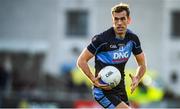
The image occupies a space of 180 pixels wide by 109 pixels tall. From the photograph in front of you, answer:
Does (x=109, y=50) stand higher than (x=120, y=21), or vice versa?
(x=120, y=21)

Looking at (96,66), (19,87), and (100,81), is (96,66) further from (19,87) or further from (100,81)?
(19,87)

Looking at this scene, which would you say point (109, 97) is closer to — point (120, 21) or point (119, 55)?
point (119, 55)

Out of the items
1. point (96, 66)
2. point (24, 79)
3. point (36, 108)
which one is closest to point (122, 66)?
point (96, 66)

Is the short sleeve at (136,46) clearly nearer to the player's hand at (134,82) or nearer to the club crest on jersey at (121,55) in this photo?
the club crest on jersey at (121,55)

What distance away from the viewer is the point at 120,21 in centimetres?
1146

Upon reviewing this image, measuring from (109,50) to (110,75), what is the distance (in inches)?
14.1

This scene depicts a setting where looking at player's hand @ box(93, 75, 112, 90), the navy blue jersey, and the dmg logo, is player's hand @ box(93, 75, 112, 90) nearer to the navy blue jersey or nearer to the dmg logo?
the navy blue jersey

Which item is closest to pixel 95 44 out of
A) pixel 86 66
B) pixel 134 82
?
pixel 86 66

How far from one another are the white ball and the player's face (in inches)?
19.7

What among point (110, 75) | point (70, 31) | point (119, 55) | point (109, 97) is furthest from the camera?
point (70, 31)

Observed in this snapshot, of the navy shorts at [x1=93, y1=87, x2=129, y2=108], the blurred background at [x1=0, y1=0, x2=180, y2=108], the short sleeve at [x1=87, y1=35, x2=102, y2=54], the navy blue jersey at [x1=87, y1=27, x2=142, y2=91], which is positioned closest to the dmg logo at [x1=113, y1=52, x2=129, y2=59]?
the navy blue jersey at [x1=87, y1=27, x2=142, y2=91]

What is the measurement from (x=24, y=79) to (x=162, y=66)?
377 inches

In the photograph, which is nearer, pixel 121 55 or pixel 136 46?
pixel 121 55

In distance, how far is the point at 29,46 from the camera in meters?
45.2
